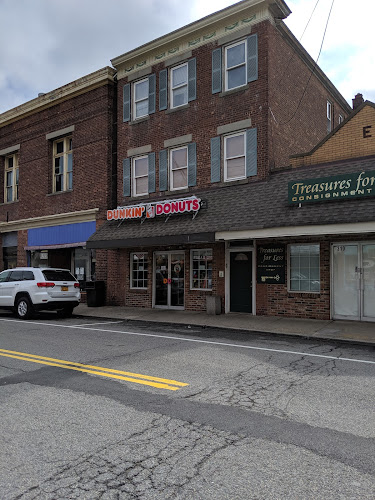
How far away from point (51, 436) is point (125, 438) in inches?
28.9

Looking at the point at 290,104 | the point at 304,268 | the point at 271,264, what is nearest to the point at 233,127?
the point at 290,104

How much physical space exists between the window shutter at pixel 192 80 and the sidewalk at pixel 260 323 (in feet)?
26.5

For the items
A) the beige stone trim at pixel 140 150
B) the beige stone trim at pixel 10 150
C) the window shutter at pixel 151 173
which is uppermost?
the beige stone trim at pixel 10 150

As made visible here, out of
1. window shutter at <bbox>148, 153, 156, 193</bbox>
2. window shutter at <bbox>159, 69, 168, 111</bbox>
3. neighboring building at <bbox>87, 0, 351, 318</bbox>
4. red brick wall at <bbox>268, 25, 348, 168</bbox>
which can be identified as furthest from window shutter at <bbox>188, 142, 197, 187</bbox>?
red brick wall at <bbox>268, 25, 348, 168</bbox>

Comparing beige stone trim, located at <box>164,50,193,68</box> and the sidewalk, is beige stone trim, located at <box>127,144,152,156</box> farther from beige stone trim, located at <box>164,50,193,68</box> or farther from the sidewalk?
the sidewalk

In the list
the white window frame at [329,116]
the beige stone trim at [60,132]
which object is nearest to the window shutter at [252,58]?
the white window frame at [329,116]

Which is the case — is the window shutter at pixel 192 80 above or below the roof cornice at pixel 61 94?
below

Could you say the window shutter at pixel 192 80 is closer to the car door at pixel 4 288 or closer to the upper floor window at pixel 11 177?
the car door at pixel 4 288

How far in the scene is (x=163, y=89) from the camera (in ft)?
54.1

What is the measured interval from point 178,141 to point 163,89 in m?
2.38

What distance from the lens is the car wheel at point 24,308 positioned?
13608 millimetres

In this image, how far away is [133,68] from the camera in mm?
17531

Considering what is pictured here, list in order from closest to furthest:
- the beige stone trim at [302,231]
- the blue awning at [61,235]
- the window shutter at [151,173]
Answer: the beige stone trim at [302,231], the window shutter at [151,173], the blue awning at [61,235]

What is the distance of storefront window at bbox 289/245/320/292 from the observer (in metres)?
12.5
